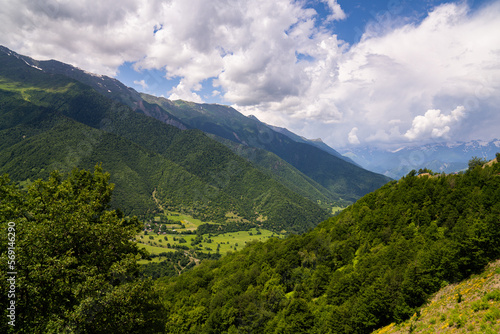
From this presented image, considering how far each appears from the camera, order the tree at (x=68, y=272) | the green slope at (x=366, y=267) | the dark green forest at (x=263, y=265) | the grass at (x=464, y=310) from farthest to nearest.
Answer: the green slope at (x=366, y=267) < the grass at (x=464, y=310) < the dark green forest at (x=263, y=265) < the tree at (x=68, y=272)

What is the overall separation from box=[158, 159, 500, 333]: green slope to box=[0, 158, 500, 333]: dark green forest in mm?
179

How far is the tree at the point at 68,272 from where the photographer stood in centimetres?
1245

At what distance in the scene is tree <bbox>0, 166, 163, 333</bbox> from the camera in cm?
1245

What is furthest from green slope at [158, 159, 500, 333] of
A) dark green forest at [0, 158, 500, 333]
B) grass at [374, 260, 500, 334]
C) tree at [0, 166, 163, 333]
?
tree at [0, 166, 163, 333]

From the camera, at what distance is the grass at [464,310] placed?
16.8m

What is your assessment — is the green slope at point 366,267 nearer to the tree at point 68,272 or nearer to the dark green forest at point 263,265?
the dark green forest at point 263,265

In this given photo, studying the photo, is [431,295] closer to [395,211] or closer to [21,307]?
[395,211]

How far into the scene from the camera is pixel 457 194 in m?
42.6

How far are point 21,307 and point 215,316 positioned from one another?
134ft

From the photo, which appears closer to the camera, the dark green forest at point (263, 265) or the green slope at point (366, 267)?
the dark green forest at point (263, 265)

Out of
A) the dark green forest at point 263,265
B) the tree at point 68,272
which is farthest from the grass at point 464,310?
the tree at point 68,272

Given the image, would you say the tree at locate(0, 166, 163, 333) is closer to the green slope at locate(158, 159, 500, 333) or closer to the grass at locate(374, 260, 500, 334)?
the green slope at locate(158, 159, 500, 333)

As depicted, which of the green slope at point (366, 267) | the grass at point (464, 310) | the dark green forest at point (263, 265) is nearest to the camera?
the dark green forest at point (263, 265)

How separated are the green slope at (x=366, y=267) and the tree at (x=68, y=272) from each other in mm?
5059
